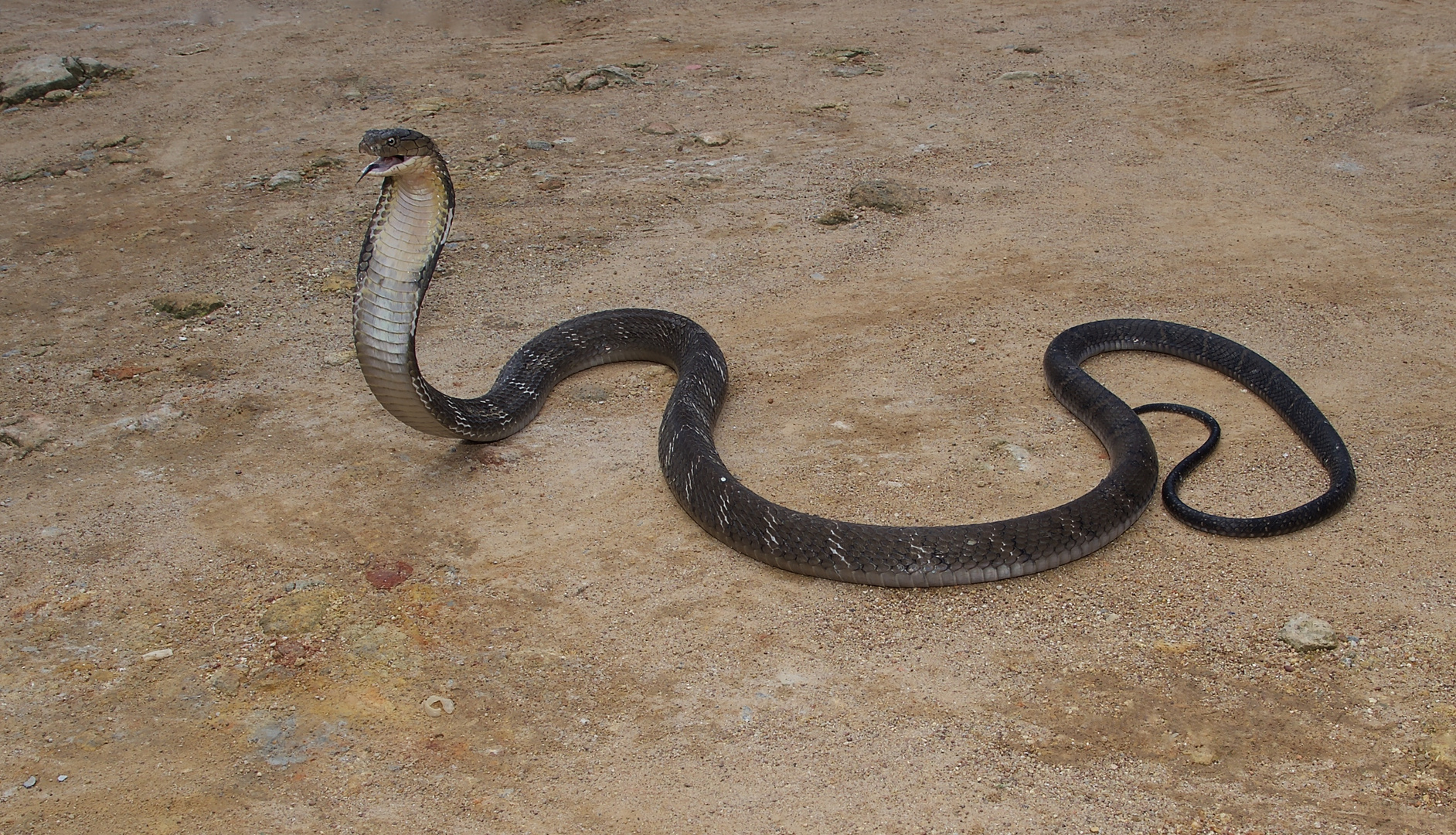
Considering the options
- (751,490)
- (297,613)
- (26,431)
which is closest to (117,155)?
(26,431)

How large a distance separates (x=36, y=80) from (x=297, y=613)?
9654 mm

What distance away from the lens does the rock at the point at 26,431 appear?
6.24 meters

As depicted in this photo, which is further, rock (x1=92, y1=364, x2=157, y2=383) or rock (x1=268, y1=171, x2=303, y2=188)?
rock (x1=268, y1=171, x2=303, y2=188)

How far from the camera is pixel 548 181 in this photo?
9977 millimetres

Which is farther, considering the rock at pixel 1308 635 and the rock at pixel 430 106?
the rock at pixel 430 106

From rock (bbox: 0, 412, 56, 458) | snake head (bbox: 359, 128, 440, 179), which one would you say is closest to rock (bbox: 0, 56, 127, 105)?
rock (bbox: 0, 412, 56, 458)

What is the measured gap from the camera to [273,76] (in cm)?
1235

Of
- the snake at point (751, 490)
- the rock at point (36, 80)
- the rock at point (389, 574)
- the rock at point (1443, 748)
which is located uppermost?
the rock at point (36, 80)

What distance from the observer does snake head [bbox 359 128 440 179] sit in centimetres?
497

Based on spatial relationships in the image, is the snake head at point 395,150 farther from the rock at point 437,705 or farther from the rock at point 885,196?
the rock at point 885,196

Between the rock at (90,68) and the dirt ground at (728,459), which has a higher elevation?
the rock at (90,68)

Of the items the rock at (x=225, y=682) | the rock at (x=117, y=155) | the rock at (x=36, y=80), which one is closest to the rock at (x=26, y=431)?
the rock at (x=225, y=682)

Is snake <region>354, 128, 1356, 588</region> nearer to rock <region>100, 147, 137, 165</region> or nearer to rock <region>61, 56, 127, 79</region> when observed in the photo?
rock <region>100, 147, 137, 165</region>

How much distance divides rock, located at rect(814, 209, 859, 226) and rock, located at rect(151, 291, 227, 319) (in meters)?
4.52
